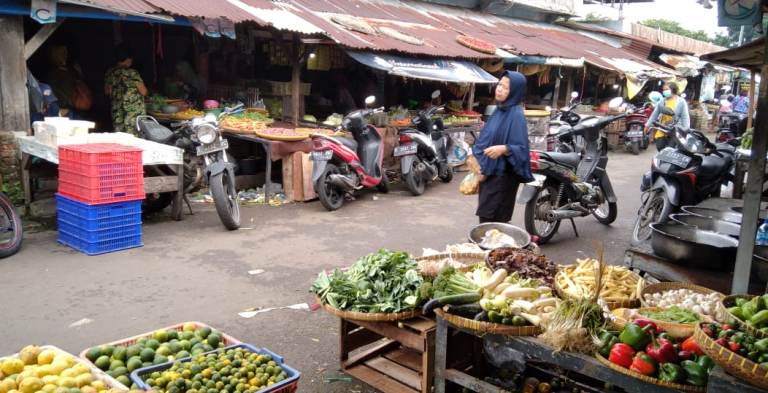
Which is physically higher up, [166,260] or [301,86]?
[301,86]

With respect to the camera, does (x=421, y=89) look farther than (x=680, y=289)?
Yes

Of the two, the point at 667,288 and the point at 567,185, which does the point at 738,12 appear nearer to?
the point at 567,185

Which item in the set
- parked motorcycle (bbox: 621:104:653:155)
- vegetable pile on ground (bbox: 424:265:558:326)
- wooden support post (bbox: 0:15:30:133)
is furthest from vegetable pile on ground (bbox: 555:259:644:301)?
parked motorcycle (bbox: 621:104:653:155)

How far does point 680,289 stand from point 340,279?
2.13 m

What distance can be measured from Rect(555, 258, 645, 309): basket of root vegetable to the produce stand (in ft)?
1.30

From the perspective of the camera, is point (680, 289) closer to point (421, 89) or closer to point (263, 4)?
point (263, 4)

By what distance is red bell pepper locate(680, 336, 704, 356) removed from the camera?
279 cm

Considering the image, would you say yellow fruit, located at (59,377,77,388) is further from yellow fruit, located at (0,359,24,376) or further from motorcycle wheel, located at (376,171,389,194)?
motorcycle wheel, located at (376,171,389,194)

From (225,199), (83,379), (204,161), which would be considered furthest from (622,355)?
(204,161)

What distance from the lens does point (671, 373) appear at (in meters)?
2.64

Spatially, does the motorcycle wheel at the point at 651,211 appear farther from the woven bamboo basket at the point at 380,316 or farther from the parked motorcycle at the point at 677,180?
the woven bamboo basket at the point at 380,316

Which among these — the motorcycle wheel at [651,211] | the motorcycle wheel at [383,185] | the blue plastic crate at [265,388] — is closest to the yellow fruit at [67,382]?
the blue plastic crate at [265,388]

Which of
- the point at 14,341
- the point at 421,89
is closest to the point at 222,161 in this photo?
the point at 14,341

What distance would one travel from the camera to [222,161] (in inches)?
290
